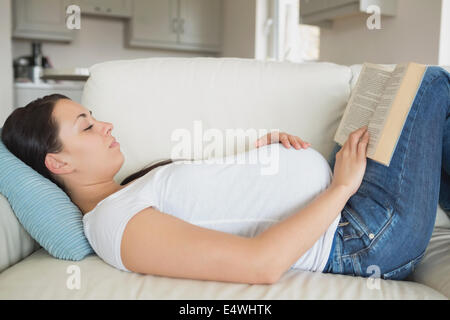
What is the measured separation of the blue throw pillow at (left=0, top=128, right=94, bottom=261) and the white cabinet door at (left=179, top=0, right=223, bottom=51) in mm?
4236

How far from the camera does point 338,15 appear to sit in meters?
3.19

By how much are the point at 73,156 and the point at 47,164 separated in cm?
7

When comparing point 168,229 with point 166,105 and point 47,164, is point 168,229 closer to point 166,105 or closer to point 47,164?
point 47,164

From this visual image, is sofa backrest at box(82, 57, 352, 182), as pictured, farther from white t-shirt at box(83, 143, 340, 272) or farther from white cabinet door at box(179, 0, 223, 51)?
white cabinet door at box(179, 0, 223, 51)

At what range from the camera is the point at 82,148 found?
116 cm

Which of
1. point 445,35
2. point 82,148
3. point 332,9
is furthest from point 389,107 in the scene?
point 332,9

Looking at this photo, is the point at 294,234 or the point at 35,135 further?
the point at 35,135

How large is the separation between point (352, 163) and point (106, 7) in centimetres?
431

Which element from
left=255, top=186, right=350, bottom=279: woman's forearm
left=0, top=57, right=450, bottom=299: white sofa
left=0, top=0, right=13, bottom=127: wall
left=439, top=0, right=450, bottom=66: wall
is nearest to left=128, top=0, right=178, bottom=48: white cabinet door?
left=0, top=0, right=13, bottom=127: wall

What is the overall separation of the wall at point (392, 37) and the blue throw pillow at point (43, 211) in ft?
7.46

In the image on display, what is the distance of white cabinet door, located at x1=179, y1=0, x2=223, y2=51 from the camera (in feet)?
17.0

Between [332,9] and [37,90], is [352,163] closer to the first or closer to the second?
[332,9]

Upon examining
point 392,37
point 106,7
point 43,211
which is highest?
point 106,7
